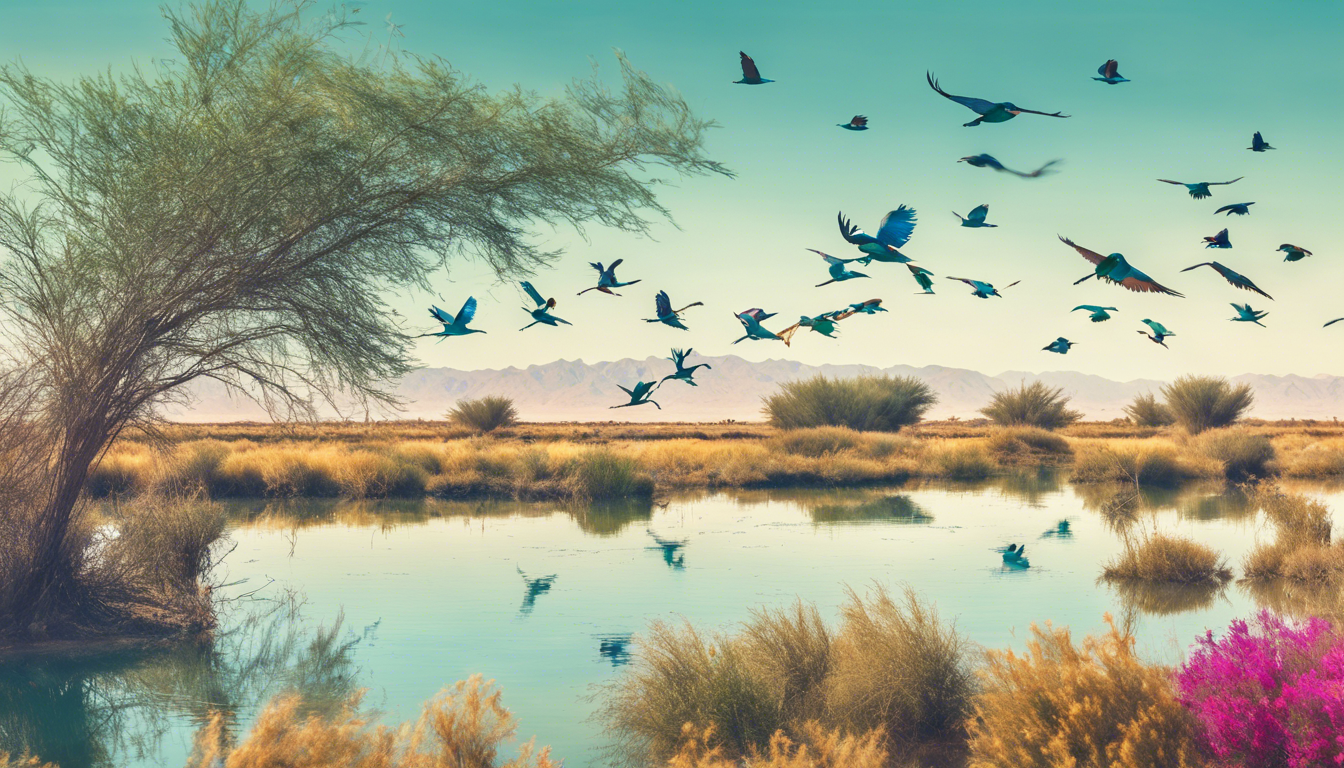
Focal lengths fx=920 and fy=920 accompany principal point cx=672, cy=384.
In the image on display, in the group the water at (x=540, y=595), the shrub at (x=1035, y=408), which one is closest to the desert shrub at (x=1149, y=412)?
the shrub at (x=1035, y=408)

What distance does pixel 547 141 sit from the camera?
29.9 feet

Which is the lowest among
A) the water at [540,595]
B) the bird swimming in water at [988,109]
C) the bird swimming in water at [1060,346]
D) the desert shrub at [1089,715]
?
the water at [540,595]

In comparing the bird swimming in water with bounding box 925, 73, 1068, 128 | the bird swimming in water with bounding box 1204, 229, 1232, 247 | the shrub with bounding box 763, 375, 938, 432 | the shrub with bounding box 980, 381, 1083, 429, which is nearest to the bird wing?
the bird swimming in water with bounding box 925, 73, 1068, 128

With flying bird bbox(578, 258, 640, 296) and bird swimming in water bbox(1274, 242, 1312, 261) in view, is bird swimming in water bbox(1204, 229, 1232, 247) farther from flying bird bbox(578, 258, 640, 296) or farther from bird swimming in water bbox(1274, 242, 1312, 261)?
flying bird bbox(578, 258, 640, 296)

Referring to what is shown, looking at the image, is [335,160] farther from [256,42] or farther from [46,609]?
[46,609]

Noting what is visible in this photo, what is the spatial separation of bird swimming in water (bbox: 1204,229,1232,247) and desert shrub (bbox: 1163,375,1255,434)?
36.9m

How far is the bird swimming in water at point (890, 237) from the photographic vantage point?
5.06 metres

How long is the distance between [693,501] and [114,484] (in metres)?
14.4

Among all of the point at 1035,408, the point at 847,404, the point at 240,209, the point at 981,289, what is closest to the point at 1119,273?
the point at 981,289

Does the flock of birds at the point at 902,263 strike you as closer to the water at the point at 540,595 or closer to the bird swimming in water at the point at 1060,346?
the bird swimming in water at the point at 1060,346

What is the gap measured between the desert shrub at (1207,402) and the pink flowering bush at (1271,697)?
38334mm

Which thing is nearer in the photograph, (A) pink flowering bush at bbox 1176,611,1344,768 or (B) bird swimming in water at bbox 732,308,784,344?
(A) pink flowering bush at bbox 1176,611,1344,768

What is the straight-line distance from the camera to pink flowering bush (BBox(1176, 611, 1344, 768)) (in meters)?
4.04

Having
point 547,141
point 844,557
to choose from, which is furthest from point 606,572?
point 547,141
